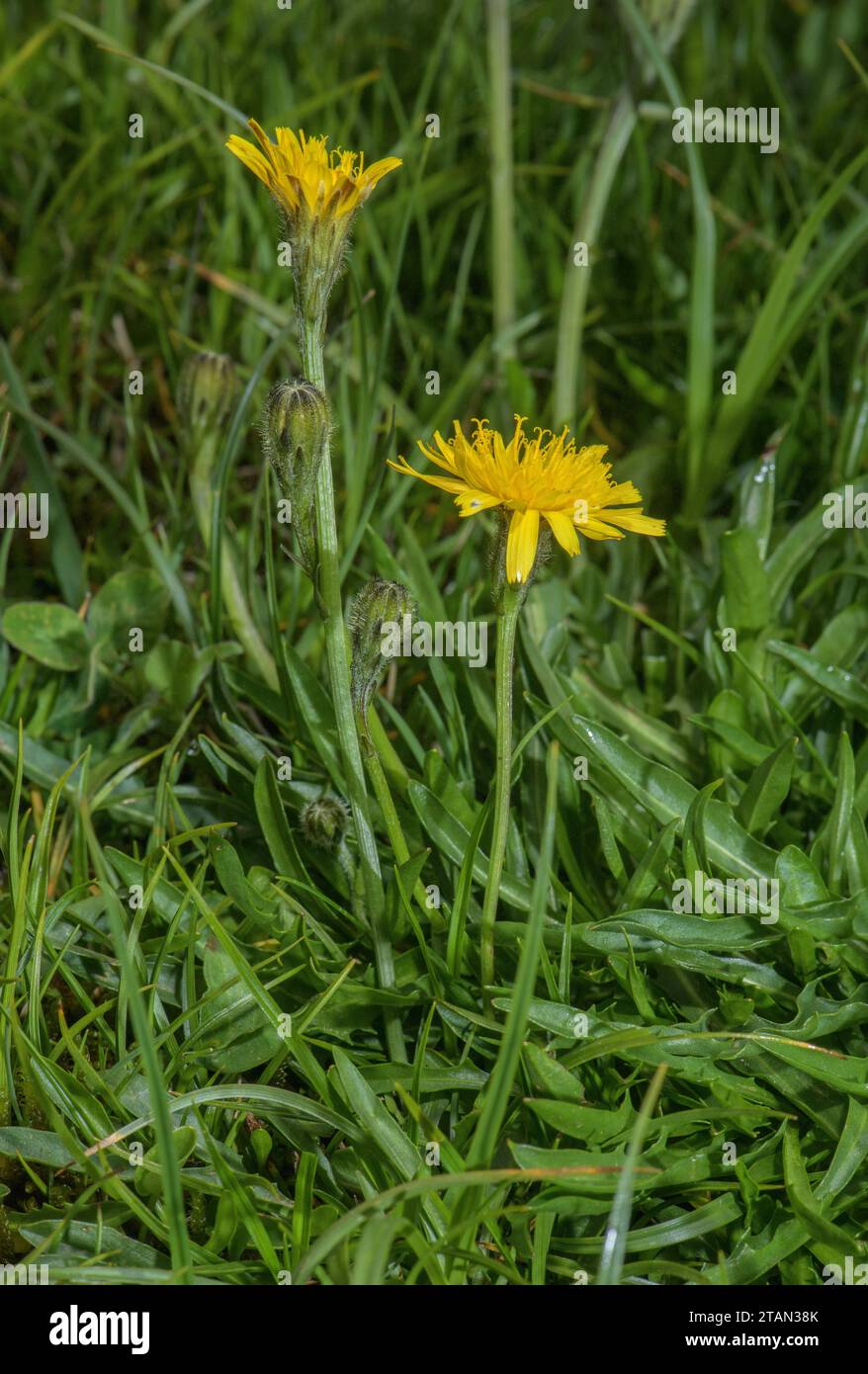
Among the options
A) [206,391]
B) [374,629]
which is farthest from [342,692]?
[206,391]

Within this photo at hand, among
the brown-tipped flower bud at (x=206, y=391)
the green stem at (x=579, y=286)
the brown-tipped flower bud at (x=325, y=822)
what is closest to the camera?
the brown-tipped flower bud at (x=325, y=822)

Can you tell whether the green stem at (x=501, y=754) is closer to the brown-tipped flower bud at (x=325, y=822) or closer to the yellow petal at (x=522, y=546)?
the yellow petal at (x=522, y=546)

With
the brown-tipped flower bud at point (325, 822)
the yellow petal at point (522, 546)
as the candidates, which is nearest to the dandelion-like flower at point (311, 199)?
the yellow petal at point (522, 546)

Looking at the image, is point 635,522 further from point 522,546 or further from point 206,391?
point 206,391

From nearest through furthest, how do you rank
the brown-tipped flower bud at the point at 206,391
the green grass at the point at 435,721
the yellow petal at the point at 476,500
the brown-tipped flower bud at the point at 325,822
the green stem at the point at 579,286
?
the yellow petal at the point at 476,500, the green grass at the point at 435,721, the brown-tipped flower bud at the point at 325,822, the brown-tipped flower bud at the point at 206,391, the green stem at the point at 579,286

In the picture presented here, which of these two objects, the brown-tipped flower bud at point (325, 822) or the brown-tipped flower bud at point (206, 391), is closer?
the brown-tipped flower bud at point (325, 822)

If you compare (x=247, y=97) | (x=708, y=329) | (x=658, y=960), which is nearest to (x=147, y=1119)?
(x=658, y=960)
